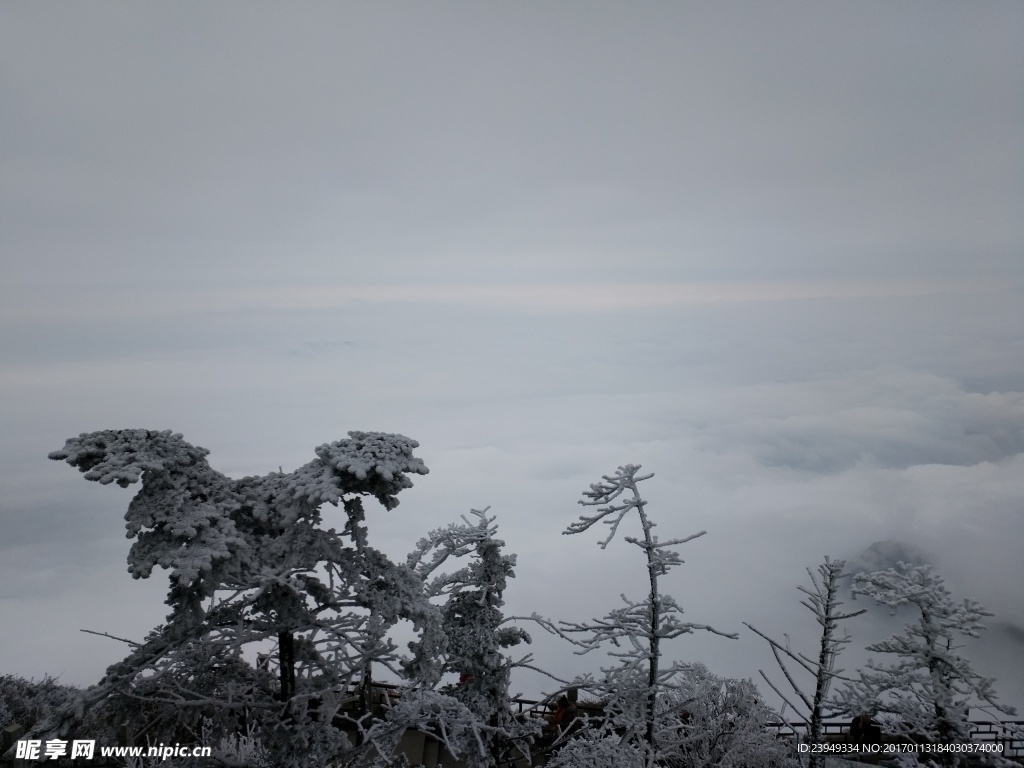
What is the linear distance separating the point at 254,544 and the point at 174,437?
6.34 ft

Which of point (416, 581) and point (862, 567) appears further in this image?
point (862, 567)

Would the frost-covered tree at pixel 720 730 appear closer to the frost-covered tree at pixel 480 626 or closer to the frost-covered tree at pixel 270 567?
the frost-covered tree at pixel 480 626

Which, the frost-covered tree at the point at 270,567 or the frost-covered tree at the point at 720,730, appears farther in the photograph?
the frost-covered tree at the point at 720,730

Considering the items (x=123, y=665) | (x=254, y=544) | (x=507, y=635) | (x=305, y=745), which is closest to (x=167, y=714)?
(x=123, y=665)

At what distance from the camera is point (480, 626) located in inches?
555

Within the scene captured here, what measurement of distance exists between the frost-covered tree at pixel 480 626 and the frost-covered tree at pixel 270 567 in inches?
93.5

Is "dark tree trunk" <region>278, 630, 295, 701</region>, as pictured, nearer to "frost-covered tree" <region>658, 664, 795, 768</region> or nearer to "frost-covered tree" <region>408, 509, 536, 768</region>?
"frost-covered tree" <region>408, 509, 536, 768</region>

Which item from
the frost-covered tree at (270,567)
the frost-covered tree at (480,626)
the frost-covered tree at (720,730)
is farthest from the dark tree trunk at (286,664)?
the frost-covered tree at (720,730)

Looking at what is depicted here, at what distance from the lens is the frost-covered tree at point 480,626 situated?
1398cm

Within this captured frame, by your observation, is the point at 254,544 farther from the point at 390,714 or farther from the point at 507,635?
the point at 507,635

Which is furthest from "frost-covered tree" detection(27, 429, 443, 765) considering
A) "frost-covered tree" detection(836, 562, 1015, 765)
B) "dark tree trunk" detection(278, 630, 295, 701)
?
"frost-covered tree" detection(836, 562, 1015, 765)

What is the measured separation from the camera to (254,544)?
11.1 metres

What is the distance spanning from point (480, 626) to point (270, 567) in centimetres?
476

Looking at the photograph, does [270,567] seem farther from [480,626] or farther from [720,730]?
[720,730]
